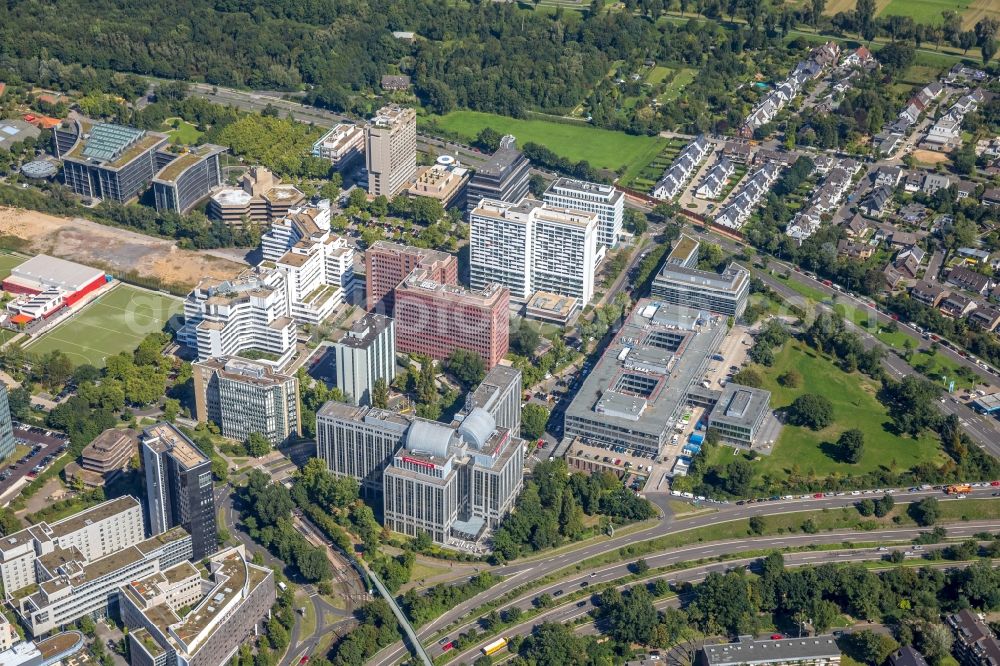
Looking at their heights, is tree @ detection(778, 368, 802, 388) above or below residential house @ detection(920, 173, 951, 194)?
below

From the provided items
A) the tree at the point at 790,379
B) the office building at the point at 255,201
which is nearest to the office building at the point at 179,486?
the office building at the point at 255,201

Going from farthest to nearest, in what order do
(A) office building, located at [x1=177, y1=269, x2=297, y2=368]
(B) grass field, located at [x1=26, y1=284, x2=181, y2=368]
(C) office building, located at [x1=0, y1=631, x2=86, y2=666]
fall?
(B) grass field, located at [x1=26, y1=284, x2=181, y2=368], (A) office building, located at [x1=177, y1=269, x2=297, y2=368], (C) office building, located at [x1=0, y1=631, x2=86, y2=666]

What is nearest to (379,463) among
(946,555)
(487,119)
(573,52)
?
(946,555)

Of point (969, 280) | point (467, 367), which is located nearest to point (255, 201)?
point (467, 367)

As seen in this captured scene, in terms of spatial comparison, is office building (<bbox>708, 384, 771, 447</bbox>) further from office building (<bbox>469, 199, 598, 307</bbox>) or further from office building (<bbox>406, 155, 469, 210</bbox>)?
office building (<bbox>406, 155, 469, 210</bbox>)

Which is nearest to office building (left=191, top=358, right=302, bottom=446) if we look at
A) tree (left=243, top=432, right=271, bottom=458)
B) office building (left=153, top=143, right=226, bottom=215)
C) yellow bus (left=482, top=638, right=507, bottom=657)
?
tree (left=243, top=432, right=271, bottom=458)

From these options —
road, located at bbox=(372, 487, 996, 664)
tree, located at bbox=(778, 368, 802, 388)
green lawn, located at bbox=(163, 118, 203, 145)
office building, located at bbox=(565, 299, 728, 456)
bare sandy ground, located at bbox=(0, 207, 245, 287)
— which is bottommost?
road, located at bbox=(372, 487, 996, 664)

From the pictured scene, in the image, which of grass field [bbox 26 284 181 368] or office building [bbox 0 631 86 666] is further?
grass field [bbox 26 284 181 368]

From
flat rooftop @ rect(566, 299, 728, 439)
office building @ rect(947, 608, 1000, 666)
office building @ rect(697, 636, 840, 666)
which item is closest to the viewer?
office building @ rect(697, 636, 840, 666)

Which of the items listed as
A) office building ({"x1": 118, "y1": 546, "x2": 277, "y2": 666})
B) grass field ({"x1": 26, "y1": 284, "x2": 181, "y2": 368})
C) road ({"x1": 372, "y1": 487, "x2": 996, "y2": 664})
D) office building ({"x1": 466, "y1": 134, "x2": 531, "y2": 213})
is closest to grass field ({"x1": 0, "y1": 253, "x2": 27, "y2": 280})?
grass field ({"x1": 26, "y1": 284, "x2": 181, "y2": 368})
